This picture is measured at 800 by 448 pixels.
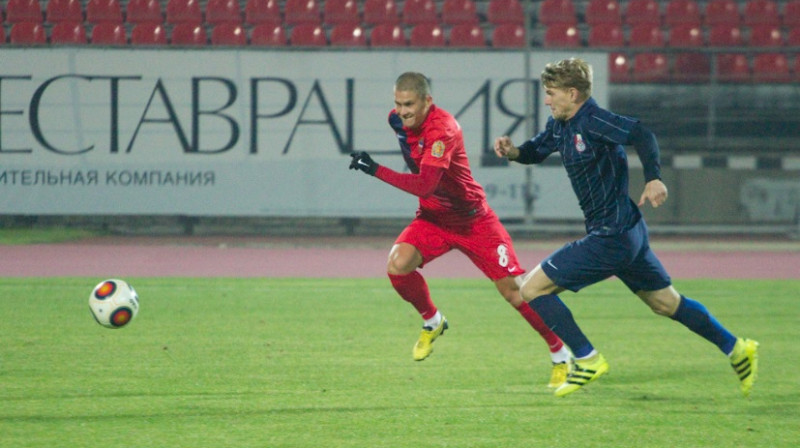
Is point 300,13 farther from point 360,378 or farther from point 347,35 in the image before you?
point 360,378

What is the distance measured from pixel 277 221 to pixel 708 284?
288 inches

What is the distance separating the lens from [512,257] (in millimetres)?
6668

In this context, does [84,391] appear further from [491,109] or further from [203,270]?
[491,109]

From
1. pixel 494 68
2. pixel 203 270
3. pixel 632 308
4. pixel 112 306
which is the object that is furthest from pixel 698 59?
pixel 112 306

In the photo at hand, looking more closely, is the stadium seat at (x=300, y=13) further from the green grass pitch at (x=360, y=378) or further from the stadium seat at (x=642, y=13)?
the green grass pitch at (x=360, y=378)

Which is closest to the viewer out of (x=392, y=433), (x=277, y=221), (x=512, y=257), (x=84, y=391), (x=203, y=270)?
(x=392, y=433)

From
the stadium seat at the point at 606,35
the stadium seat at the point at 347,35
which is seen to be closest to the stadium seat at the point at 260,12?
the stadium seat at the point at 347,35

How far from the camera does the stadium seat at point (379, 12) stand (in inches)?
688

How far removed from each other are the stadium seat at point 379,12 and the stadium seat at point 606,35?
10.9 ft

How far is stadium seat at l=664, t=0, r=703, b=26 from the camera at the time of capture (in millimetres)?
18094

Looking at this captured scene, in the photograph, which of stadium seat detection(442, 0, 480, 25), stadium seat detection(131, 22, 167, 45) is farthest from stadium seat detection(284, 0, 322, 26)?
stadium seat detection(442, 0, 480, 25)

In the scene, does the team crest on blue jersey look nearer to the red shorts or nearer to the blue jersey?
the blue jersey

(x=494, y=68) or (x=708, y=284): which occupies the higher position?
(x=494, y=68)

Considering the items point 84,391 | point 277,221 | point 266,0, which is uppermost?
point 266,0
